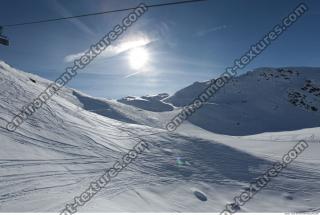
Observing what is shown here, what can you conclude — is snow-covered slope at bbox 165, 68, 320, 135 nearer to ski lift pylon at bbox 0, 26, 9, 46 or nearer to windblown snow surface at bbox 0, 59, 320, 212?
windblown snow surface at bbox 0, 59, 320, 212

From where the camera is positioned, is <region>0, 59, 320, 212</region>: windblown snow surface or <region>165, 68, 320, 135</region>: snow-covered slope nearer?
<region>0, 59, 320, 212</region>: windblown snow surface

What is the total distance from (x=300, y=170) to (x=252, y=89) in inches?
1937

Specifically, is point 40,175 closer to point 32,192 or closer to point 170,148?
point 32,192

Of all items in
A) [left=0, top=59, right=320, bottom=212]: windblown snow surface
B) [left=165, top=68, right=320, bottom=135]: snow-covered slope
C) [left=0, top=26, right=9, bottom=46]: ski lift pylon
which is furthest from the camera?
[left=165, top=68, right=320, bottom=135]: snow-covered slope

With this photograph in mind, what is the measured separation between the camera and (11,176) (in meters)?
9.06

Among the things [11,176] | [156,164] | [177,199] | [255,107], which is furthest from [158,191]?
[255,107]

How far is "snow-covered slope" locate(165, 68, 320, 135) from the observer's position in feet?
143

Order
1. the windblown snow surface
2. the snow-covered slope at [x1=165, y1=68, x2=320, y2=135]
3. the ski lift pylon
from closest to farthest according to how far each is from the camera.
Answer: the windblown snow surface, the ski lift pylon, the snow-covered slope at [x1=165, y1=68, x2=320, y2=135]

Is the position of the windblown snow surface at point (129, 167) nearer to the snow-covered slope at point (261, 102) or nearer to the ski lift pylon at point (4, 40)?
the ski lift pylon at point (4, 40)

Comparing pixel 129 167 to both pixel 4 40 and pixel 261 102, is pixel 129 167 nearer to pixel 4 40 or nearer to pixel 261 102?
pixel 4 40

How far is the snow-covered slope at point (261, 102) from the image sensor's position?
43625 millimetres

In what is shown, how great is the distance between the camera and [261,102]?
182 ft

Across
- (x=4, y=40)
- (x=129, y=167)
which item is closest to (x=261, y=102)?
(x=129, y=167)

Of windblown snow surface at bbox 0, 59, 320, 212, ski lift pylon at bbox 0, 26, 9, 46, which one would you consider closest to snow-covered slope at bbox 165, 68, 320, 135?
windblown snow surface at bbox 0, 59, 320, 212
